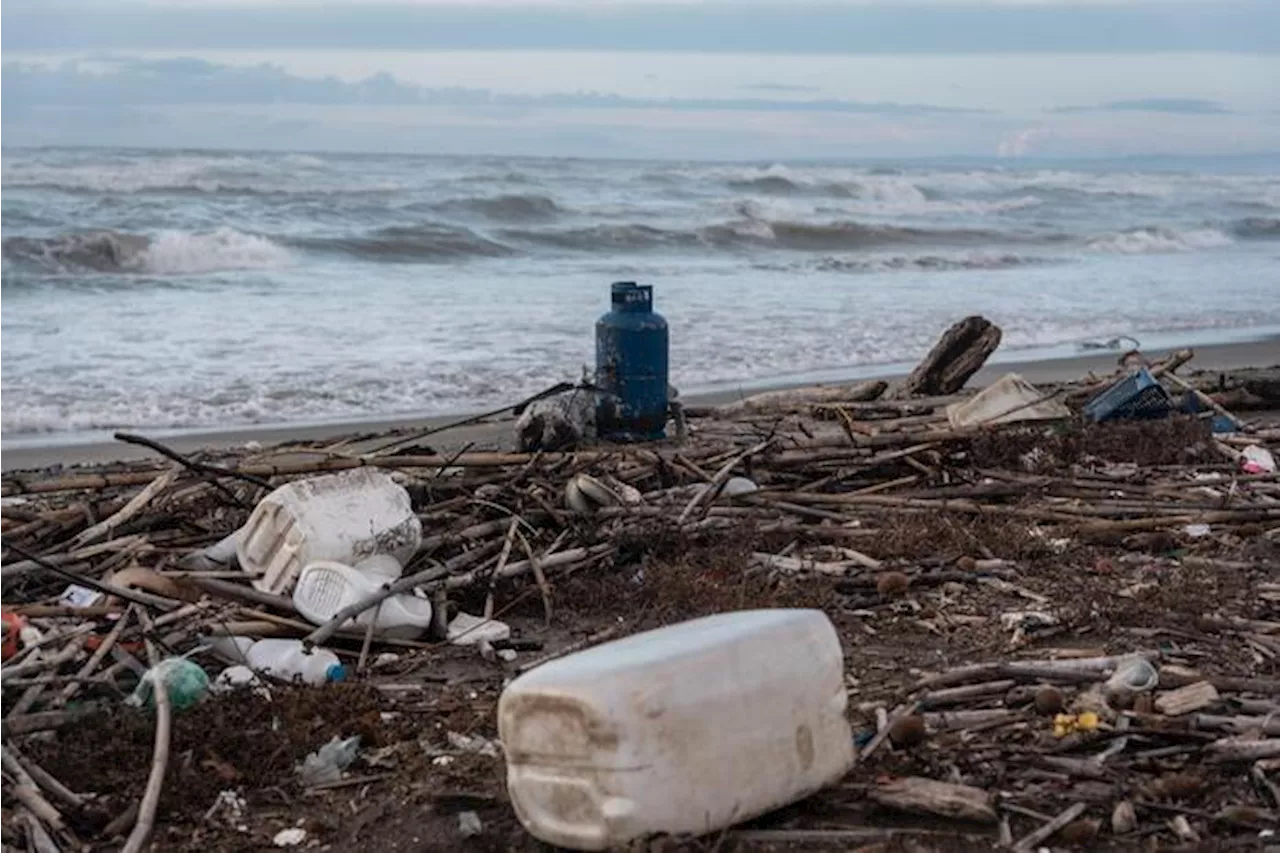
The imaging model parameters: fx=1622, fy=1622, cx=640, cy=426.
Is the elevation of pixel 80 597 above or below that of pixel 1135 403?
below

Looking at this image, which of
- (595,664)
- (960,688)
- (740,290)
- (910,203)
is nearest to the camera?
(595,664)

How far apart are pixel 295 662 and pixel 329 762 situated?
26.5 inches

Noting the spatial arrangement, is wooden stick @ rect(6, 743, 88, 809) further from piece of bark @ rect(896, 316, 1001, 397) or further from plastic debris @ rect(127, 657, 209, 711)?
piece of bark @ rect(896, 316, 1001, 397)

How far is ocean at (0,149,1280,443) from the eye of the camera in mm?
12609

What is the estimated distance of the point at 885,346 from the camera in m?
14.9

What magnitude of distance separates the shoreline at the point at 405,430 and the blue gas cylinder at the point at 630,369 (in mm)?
720

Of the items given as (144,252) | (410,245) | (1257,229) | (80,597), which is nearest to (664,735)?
(80,597)

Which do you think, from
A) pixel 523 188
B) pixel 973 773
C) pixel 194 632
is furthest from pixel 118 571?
pixel 523 188

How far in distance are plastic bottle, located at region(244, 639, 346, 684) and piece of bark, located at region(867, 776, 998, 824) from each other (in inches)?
68.1

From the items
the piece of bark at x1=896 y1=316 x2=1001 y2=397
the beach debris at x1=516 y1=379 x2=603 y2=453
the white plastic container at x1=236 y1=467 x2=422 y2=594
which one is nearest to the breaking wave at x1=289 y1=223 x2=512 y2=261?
the piece of bark at x1=896 y1=316 x2=1001 y2=397

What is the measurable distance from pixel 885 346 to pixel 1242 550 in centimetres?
893

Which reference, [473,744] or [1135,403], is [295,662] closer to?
[473,744]

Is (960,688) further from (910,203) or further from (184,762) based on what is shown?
(910,203)

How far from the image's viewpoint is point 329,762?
411cm
